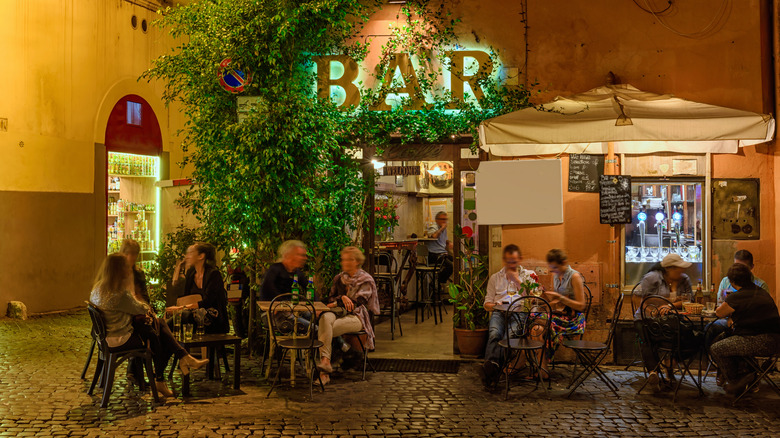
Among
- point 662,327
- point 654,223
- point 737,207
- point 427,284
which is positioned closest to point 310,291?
point 662,327

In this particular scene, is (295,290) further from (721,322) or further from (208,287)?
(721,322)

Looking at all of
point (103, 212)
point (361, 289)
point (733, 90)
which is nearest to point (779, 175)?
point (733, 90)

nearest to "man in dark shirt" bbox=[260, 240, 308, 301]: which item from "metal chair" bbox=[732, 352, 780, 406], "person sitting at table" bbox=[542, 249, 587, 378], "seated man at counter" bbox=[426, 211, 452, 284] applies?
"person sitting at table" bbox=[542, 249, 587, 378]

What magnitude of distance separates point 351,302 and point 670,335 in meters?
3.16

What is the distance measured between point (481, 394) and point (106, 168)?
948 cm

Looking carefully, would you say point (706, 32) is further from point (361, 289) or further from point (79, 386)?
point (79, 386)

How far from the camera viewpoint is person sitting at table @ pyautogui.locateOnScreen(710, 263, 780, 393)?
6.57 m

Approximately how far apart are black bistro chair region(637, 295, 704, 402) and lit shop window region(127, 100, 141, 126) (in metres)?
10.8

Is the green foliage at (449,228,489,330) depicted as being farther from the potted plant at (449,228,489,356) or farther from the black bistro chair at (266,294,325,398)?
the black bistro chair at (266,294,325,398)

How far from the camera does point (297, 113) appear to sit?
8453mm

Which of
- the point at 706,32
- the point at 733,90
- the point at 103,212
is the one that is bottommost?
the point at 103,212

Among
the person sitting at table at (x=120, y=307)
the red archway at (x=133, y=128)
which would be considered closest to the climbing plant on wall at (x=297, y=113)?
the person sitting at table at (x=120, y=307)

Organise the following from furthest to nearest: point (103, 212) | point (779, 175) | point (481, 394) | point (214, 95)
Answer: point (103, 212) → point (214, 95) → point (779, 175) → point (481, 394)

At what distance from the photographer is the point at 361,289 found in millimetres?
8023
